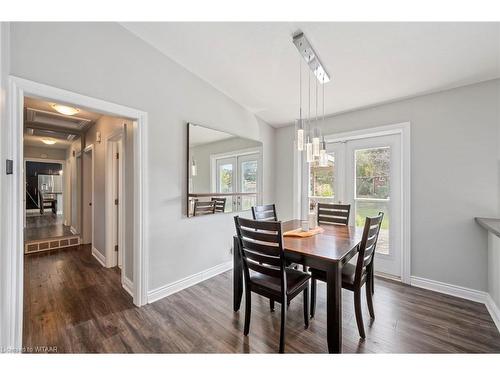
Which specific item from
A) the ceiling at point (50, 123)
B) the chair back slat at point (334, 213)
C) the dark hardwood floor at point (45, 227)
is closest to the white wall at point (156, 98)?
the chair back slat at point (334, 213)

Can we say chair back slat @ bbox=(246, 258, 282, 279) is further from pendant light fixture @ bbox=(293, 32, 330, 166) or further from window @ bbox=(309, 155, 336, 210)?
window @ bbox=(309, 155, 336, 210)

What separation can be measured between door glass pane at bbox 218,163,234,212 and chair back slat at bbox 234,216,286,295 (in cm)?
145

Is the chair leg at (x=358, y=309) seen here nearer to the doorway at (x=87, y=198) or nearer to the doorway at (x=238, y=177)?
the doorway at (x=238, y=177)

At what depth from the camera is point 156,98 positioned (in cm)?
226

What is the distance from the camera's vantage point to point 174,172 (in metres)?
2.42

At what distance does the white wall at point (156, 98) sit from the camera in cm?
162

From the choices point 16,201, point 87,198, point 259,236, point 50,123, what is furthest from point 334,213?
point 50,123

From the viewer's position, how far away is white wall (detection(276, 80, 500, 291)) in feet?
7.01

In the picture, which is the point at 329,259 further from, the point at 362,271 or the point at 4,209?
the point at 4,209

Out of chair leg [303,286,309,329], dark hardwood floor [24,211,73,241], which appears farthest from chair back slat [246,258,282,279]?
dark hardwood floor [24,211,73,241]

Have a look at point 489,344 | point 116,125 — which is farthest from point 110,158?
point 489,344

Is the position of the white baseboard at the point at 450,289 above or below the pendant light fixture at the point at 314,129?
below

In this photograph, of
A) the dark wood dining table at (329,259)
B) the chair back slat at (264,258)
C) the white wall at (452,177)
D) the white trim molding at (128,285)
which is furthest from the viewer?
the white trim molding at (128,285)
